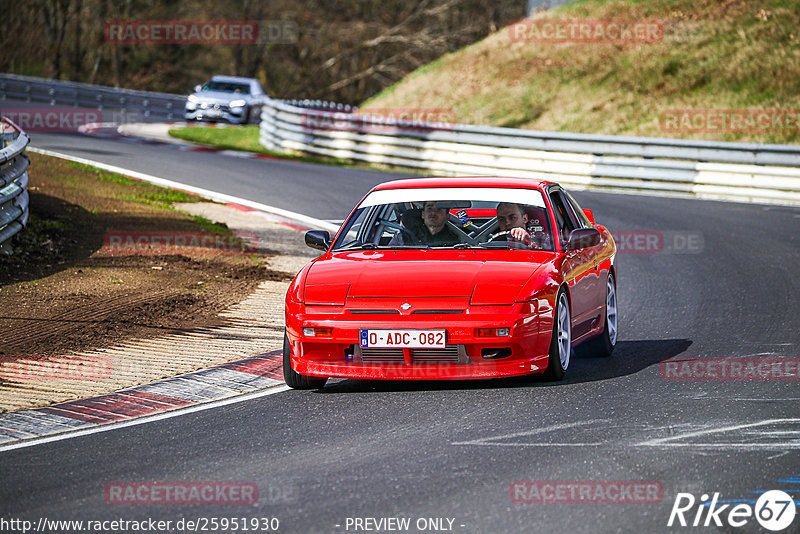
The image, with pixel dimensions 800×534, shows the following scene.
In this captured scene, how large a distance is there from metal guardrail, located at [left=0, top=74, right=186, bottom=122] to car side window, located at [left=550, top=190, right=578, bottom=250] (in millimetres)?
34928

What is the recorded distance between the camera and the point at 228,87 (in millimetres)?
37750

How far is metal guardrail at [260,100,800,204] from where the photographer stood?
2259cm

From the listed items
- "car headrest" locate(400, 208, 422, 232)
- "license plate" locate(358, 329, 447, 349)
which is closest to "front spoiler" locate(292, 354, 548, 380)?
"license plate" locate(358, 329, 447, 349)

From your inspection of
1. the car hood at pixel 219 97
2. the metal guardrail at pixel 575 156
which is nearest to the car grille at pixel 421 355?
→ the metal guardrail at pixel 575 156

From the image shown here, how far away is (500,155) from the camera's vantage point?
2533cm

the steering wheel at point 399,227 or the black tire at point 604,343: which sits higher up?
the steering wheel at point 399,227

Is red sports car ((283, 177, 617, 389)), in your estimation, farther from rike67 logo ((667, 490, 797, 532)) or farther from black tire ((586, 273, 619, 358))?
rike67 logo ((667, 490, 797, 532))

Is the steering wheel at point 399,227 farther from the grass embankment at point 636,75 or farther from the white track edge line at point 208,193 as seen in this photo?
the grass embankment at point 636,75

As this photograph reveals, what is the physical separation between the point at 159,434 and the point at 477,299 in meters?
2.16

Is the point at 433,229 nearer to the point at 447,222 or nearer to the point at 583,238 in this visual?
the point at 447,222

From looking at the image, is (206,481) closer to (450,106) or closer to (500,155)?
(500,155)

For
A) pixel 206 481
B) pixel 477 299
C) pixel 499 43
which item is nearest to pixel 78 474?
pixel 206 481

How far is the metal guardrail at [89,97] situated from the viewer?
42.7m

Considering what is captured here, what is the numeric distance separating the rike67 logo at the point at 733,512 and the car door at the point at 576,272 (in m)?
3.12
